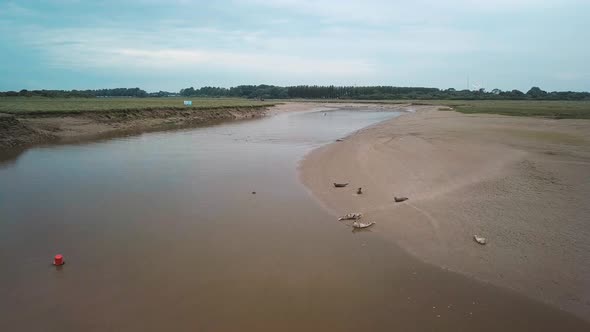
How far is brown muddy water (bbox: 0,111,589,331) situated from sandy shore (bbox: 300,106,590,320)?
1.96ft

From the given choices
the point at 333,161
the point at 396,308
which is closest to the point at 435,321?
the point at 396,308

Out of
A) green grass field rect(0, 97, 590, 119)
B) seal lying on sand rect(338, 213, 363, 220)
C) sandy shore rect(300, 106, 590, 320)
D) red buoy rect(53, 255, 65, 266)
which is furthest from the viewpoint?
green grass field rect(0, 97, 590, 119)

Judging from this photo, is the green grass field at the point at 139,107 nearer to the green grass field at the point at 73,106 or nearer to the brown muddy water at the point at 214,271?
the green grass field at the point at 73,106

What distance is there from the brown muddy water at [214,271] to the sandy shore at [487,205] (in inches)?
23.5

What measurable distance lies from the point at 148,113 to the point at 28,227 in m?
33.3

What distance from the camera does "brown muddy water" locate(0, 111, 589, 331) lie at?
18.5 feet

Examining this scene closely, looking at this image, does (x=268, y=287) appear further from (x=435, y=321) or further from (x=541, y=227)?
(x=541, y=227)

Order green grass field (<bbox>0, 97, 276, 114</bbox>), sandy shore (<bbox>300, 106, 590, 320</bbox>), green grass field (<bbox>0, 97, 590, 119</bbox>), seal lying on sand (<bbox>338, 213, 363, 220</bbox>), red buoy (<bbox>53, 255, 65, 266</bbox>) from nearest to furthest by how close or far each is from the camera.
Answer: sandy shore (<bbox>300, 106, 590, 320</bbox>) < red buoy (<bbox>53, 255, 65, 266</bbox>) < seal lying on sand (<bbox>338, 213, 363, 220</bbox>) < green grass field (<bbox>0, 97, 276, 114</bbox>) < green grass field (<bbox>0, 97, 590, 119</bbox>)

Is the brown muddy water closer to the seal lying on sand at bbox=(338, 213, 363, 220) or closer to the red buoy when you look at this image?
the red buoy

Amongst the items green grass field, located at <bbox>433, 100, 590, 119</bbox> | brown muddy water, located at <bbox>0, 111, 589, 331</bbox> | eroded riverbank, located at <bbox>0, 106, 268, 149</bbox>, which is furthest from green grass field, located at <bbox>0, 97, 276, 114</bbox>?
green grass field, located at <bbox>433, 100, 590, 119</bbox>

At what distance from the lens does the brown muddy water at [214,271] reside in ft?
18.5

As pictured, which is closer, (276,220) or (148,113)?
(276,220)

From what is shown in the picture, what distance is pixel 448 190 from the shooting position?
1152cm

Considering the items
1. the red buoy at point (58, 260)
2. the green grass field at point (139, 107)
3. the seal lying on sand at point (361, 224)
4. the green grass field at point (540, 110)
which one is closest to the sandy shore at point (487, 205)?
the seal lying on sand at point (361, 224)
